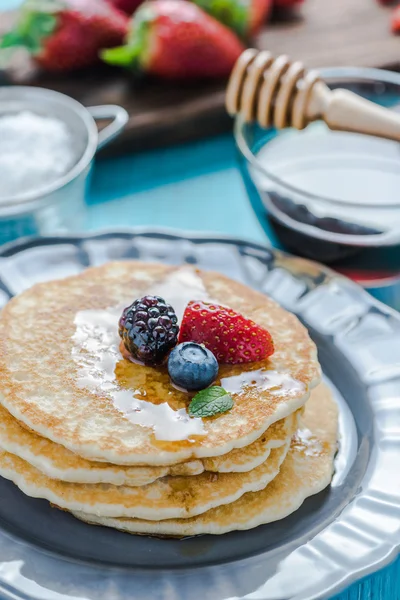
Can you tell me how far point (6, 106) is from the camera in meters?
3.09

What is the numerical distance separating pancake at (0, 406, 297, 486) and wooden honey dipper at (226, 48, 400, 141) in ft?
3.99

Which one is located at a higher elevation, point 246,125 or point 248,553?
point 246,125

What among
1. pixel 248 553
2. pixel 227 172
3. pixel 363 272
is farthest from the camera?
pixel 227 172

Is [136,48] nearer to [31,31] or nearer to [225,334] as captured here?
[31,31]

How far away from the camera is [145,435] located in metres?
1.73

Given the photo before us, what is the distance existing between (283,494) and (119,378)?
1.51ft

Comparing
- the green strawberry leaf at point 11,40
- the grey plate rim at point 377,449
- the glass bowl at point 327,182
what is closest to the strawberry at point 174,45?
the green strawberry leaf at point 11,40

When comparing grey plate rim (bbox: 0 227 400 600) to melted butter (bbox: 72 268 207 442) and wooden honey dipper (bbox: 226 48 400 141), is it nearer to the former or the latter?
melted butter (bbox: 72 268 207 442)

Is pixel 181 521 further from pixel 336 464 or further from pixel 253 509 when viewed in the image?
pixel 336 464

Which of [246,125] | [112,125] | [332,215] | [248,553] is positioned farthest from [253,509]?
[112,125]

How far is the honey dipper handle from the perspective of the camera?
2.55 m

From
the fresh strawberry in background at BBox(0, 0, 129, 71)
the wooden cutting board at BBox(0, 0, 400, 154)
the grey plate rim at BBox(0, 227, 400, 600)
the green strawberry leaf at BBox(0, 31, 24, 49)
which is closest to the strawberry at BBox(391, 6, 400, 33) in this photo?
the wooden cutting board at BBox(0, 0, 400, 154)

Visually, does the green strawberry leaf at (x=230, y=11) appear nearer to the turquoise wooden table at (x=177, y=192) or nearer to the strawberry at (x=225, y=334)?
the turquoise wooden table at (x=177, y=192)

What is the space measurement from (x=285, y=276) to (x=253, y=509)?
869mm
